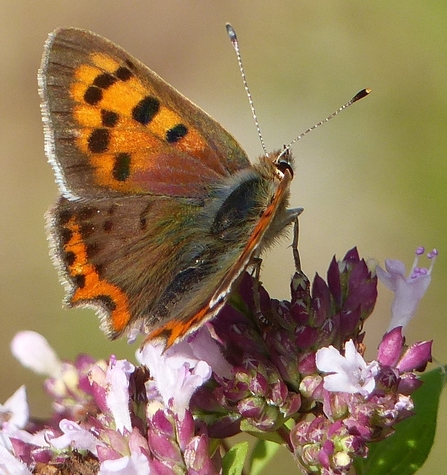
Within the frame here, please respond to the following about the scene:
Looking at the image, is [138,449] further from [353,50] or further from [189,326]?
[353,50]

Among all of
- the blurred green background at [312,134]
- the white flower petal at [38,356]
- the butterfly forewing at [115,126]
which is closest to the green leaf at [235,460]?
the white flower petal at [38,356]

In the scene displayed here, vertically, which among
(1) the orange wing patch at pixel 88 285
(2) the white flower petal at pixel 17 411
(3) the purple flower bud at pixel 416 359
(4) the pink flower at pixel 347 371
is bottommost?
(3) the purple flower bud at pixel 416 359

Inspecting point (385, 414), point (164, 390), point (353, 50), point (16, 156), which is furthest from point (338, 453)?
point (16, 156)

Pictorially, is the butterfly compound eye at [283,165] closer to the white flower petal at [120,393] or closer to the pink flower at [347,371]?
the pink flower at [347,371]

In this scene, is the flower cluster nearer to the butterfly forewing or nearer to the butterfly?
the butterfly

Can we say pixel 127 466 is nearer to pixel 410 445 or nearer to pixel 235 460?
pixel 235 460

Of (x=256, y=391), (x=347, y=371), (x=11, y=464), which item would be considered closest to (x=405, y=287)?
(x=347, y=371)

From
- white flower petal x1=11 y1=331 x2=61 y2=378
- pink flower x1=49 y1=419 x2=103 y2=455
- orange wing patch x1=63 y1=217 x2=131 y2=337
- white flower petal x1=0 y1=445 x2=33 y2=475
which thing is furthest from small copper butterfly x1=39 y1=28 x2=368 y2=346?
white flower petal x1=11 y1=331 x2=61 y2=378
